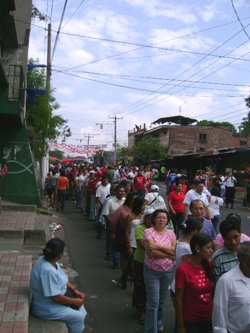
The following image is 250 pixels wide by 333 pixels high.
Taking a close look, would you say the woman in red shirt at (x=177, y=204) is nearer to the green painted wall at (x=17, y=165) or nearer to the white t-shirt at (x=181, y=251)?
the white t-shirt at (x=181, y=251)

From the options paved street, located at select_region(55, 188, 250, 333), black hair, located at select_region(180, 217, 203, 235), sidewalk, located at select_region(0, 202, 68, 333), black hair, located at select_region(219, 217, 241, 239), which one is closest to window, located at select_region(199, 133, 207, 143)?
paved street, located at select_region(55, 188, 250, 333)

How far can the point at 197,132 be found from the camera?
42594 mm

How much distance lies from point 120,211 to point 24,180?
7507 mm

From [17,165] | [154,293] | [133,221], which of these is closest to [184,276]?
[154,293]

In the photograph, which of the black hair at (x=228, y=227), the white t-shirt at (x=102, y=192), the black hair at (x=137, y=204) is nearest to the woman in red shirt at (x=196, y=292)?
the black hair at (x=228, y=227)

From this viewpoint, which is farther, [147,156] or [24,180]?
[147,156]

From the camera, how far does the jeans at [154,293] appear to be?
394 cm

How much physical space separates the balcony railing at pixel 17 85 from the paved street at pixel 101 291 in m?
5.04

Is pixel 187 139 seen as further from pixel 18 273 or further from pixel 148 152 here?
pixel 18 273

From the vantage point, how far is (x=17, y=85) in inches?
475

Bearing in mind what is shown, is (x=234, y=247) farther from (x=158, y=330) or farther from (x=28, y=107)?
(x=28, y=107)

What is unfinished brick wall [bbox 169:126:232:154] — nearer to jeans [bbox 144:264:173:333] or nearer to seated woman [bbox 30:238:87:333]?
jeans [bbox 144:264:173:333]

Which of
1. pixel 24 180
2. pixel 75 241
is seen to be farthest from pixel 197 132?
pixel 75 241

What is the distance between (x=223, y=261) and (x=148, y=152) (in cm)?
3595
